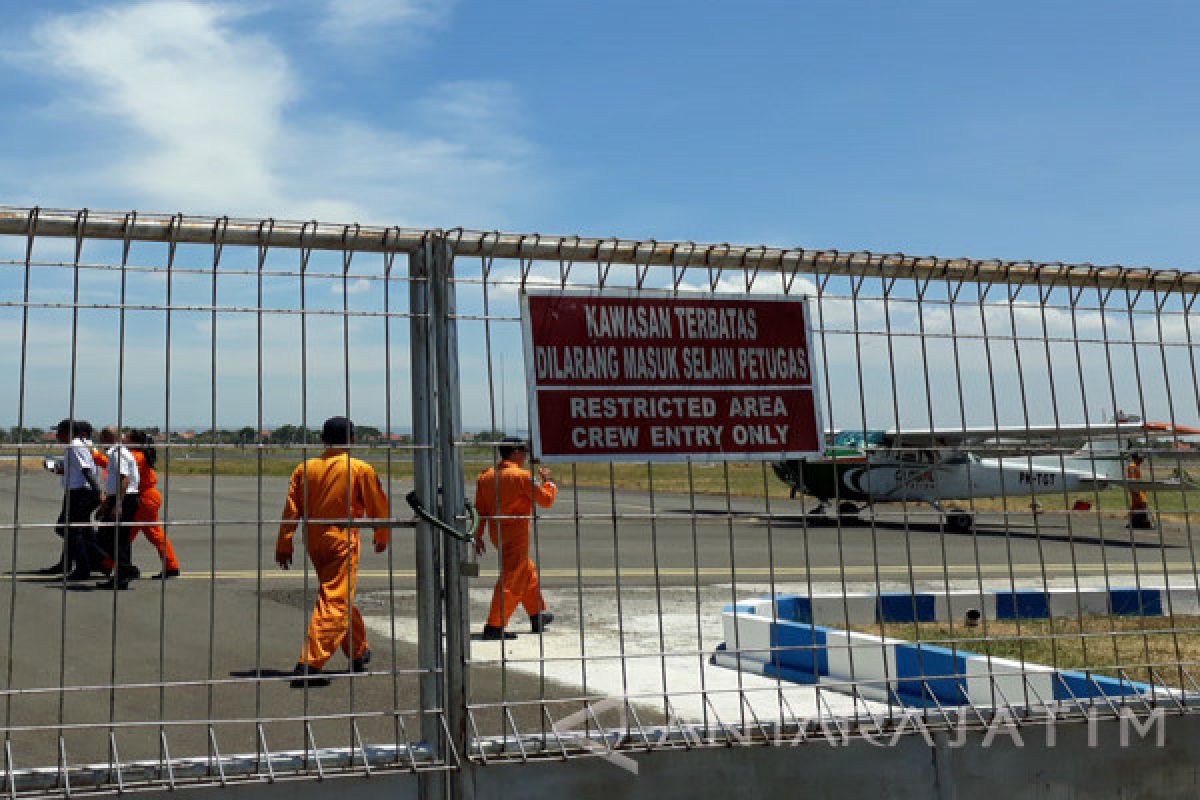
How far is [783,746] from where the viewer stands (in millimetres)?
4203

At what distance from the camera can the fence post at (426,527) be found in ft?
12.7

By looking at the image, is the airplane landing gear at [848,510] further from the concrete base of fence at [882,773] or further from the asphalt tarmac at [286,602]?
the concrete base of fence at [882,773]

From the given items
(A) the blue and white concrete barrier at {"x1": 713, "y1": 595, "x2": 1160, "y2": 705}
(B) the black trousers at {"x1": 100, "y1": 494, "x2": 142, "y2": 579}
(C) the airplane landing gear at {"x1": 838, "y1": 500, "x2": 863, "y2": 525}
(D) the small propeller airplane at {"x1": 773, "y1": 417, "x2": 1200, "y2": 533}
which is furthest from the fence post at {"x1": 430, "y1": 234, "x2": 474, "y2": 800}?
(B) the black trousers at {"x1": 100, "y1": 494, "x2": 142, "y2": 579}

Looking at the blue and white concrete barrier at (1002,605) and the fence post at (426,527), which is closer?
the fence post at (426,527)

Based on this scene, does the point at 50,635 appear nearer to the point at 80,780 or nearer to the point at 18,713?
the point at 18,713

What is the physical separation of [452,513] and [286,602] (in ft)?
29.2

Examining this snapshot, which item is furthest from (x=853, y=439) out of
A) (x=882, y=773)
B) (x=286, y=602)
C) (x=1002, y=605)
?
(x=286, y=602)

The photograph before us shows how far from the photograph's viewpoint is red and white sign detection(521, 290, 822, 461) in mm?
4141

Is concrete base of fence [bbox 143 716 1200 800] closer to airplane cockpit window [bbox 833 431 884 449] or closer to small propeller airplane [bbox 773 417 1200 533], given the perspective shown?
small propeller airplane [bbox 773 417 1200 533]

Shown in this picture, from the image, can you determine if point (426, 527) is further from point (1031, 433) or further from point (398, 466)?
point (1031, 433)

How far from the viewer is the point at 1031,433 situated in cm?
534

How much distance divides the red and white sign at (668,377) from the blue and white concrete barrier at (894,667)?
688 mm

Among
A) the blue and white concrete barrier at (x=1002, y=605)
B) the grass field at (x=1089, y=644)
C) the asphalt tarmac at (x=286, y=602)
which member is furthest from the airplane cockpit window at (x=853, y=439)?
the blue and white concrete barrier at (x=1002, y=605)

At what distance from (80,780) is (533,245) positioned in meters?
2.30
